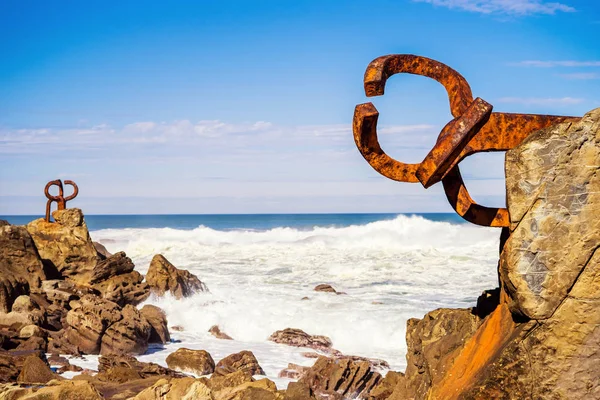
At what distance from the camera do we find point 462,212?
359 centimetres

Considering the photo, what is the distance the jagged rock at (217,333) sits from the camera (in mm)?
12602

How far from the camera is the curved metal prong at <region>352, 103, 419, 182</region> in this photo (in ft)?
11.5

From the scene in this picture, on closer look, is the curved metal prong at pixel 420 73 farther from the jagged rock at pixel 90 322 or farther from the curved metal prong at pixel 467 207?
the jagged rock at pixel 90 322

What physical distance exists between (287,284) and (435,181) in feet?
52.1

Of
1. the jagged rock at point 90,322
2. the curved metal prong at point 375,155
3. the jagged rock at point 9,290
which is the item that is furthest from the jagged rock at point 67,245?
the curved metal prong at point 375,155

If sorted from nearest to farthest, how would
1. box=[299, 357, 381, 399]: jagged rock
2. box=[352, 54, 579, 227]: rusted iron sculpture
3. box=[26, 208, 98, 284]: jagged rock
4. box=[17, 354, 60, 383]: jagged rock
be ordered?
box=[352, 54, 579, 227]: rusted iron sculpture → box=[17, 354, 60, 383]: jagged rock → box=[299, 357, 381, 399]: jagged rock → box=[26, 208, 98, 284]: jagged rock

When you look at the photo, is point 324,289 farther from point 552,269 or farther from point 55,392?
point 552,269

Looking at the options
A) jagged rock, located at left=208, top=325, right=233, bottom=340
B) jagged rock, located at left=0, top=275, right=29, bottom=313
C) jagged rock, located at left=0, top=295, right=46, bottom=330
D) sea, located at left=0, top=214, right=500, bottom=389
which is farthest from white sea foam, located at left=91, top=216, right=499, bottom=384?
jagged rock, located at left=0, top=275, right=29, bottom=313

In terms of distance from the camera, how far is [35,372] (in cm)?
738

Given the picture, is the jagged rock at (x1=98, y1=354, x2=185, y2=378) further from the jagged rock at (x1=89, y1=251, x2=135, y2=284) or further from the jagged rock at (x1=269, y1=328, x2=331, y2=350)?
the jagged rock at (x1=89, y1=251, x2=135, y2=284)

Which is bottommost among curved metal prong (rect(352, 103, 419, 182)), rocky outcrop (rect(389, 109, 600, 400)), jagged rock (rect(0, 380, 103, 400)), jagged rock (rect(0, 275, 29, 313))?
jagged rock (rect(0, 275, 29, 313))

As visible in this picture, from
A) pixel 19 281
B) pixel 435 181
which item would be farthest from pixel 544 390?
pixel 19 281

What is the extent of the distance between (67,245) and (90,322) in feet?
18.3

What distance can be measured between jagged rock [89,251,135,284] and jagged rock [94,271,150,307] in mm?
91
